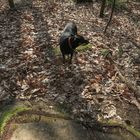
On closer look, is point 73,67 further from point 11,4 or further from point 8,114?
point 11,4

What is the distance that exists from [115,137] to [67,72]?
2.84m

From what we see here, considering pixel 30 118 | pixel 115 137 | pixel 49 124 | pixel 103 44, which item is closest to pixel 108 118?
pixel 115 137

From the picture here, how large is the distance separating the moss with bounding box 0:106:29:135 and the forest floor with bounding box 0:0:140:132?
52 cm

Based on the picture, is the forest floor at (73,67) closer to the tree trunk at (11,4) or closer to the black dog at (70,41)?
the tree trunk at (11,4)

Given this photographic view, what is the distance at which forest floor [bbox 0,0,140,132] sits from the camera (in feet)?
23.9

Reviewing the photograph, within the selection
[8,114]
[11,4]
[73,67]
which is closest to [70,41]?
[73,67]

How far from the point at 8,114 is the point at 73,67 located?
297cm

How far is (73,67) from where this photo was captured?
8727mm

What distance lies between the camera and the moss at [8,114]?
6.25 metres

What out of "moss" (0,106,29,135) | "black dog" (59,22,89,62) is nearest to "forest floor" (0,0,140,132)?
"moss" (0,106,29,135)

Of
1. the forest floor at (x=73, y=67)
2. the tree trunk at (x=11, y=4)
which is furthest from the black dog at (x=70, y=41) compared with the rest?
the tree trunk at (x=11, y=4)

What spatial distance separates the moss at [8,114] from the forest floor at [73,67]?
A: 1.72 ft

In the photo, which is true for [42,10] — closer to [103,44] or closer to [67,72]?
[103,44]

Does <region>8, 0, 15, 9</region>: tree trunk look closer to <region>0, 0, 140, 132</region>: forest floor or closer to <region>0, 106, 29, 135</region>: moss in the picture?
<region>0, 0, 140, 132</region>: forest floor
